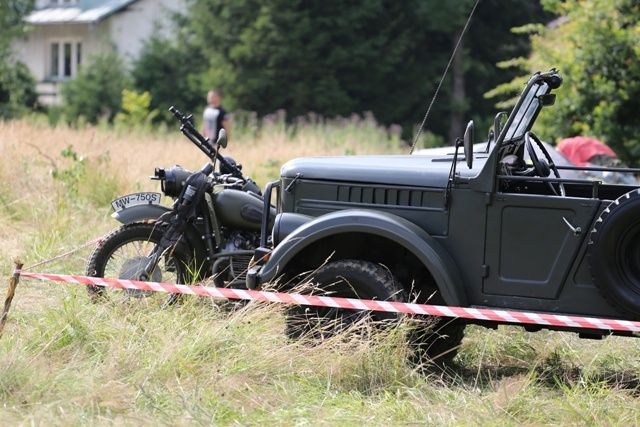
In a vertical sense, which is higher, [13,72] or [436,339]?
[13,72]

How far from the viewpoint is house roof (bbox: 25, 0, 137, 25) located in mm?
38281

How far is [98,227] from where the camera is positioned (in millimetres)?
9711

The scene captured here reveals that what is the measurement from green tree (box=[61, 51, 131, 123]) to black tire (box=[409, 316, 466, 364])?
89.4ft

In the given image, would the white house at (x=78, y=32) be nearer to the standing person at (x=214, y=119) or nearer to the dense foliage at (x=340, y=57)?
the dense foliage at (x=340, y=57)

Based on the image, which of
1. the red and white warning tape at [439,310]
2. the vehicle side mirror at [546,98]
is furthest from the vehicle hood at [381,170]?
the red and white warning tape at [439,310]

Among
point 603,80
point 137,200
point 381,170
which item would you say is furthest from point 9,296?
point 603,80

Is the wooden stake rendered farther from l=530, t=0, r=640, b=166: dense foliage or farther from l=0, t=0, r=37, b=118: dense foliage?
l=0, t=0, r=37, b=118: dense foliage

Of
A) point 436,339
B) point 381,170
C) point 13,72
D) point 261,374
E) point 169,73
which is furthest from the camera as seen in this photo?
point 169,73

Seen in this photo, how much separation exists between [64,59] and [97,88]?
9076 millimetres

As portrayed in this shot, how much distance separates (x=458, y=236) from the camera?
592 centimetres

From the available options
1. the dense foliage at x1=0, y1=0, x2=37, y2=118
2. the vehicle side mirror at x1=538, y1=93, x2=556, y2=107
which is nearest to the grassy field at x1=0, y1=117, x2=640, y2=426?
the vehicle side mirror at x1=538, y1=93, x2=556, y2=107

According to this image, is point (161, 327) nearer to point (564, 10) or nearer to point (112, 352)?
point (112, 352)

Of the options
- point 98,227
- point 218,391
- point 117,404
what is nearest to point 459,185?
point 218,391

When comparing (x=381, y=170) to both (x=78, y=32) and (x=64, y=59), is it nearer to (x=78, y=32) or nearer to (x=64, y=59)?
(x=78, y=32)
